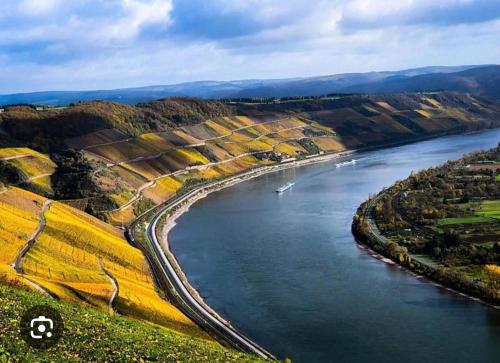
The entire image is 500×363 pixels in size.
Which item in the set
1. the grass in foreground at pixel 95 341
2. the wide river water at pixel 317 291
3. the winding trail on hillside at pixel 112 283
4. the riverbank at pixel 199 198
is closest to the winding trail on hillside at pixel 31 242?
the winding trail on hillside at pixel 112 283

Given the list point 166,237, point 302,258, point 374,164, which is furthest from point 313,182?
point 302,258

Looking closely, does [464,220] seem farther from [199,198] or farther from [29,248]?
[29,248]

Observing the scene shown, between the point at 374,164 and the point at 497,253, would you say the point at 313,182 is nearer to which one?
the point at 374,164

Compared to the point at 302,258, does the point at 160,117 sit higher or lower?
higher

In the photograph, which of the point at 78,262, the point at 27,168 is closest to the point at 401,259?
Result: the point at 78,262

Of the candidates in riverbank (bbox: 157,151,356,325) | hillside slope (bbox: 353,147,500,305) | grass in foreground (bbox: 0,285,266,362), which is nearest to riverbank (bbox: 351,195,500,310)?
hillside slope (bbox: 353,147,500,305)

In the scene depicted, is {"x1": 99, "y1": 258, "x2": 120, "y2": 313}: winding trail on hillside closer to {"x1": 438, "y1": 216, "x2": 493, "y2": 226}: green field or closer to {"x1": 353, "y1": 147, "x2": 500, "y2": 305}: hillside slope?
{"x1": 353, "y1": 147, "x2": 500, "y2": 305}: hillside slope

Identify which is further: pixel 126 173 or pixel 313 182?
pixel 313 182
